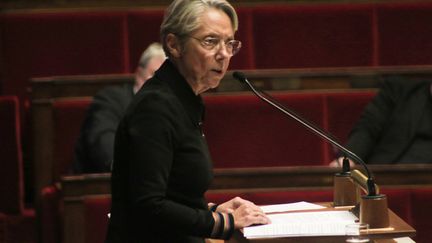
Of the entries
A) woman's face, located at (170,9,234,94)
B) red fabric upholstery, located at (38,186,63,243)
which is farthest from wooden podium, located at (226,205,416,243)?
red fabric upholstery, located at (38,186,63,243)

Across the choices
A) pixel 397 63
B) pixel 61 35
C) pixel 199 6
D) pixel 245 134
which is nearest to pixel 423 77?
pixel 397 63

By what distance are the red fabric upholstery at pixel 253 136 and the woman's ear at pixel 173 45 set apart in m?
0.56

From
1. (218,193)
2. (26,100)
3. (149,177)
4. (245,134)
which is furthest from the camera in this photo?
(26,100)

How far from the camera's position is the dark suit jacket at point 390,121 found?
118 centimetres

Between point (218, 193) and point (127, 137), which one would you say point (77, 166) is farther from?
point (127, 137)

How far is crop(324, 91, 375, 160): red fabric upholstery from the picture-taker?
1.20 meters

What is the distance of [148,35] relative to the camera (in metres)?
1.38

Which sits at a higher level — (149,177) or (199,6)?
(199,6)

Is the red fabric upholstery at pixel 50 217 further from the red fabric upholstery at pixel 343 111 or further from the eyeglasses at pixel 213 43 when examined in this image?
the eyeglasses at pixel 213 43

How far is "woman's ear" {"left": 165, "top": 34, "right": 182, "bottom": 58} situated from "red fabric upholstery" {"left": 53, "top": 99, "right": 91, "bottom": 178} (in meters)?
0.60

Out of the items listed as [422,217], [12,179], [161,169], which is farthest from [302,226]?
[12,179]

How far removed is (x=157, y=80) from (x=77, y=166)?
0.60 meters

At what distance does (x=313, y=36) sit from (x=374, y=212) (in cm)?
79

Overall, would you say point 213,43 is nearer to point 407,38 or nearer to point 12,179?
point 12,179
